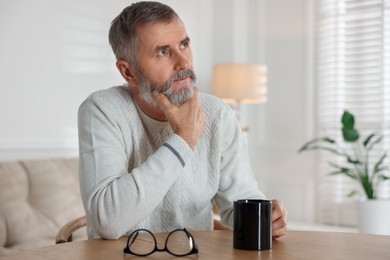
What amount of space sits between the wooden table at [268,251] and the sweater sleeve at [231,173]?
0.32 m

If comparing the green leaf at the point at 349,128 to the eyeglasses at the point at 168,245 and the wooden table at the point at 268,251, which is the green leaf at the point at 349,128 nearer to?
the wooden table at the point at 268,251

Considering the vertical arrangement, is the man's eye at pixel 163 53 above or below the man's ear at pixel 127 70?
above

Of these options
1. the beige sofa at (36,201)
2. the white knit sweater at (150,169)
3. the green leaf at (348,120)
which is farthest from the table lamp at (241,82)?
the white knit sweater at (150,169)

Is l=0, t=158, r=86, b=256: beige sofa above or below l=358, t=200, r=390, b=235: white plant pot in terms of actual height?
above

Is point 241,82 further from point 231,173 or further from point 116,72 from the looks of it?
point 231,173

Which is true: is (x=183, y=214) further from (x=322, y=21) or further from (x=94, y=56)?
(x=322, y=21)

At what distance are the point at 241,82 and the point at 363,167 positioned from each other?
928 millimetres

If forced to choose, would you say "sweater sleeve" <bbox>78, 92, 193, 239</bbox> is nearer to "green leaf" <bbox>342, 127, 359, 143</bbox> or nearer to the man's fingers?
the man's fingers

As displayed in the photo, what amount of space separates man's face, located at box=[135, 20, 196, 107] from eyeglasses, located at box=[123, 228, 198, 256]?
45 cm

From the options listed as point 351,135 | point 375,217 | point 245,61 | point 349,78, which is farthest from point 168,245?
point 245,61

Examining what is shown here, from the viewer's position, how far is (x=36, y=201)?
2932 millimetres

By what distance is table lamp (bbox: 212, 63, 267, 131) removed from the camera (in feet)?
13.3

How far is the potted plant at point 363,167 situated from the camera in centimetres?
358

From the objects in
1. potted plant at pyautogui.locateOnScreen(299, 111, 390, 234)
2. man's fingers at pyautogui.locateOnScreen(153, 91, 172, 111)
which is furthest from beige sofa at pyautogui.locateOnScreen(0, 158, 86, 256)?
potted plant at pyautogui.locateOnScreen(299, 111, 390, 234)
